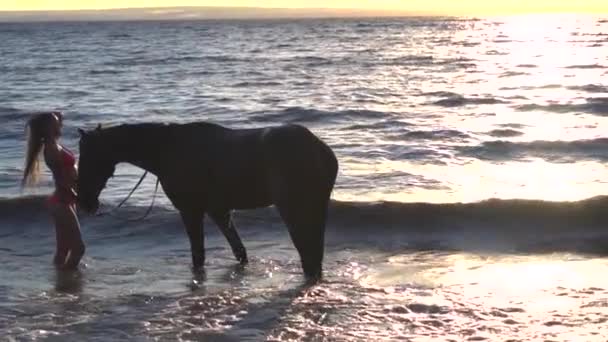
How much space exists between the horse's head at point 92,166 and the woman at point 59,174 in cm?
24

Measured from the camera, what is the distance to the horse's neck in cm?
828

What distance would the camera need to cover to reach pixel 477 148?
1706 centimetres

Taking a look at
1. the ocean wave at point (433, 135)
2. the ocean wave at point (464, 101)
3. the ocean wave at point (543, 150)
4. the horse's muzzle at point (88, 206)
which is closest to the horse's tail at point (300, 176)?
the horse's muzzle at point (88, 206)

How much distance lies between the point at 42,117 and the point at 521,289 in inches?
186

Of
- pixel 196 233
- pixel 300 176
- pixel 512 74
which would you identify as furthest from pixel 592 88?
pixel 300 176

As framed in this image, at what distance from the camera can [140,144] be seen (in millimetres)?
8297

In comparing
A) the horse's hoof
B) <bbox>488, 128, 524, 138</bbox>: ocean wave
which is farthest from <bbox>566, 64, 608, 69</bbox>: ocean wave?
the horse's hoof

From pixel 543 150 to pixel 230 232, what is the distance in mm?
9834

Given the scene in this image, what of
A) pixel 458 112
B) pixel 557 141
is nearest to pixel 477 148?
pixel 557 141

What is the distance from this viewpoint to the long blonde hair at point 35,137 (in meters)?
8.18

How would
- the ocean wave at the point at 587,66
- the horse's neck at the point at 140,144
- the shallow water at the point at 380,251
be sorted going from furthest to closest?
the ocean wave at the point at 587,66, the horse's neck at the point at 140,144, the shallow water at the point at 380,251

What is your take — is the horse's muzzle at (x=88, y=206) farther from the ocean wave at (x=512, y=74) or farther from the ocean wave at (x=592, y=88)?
the ocean wave at (x=512, y=74)

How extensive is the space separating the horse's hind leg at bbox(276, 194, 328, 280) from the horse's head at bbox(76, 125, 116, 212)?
182cm

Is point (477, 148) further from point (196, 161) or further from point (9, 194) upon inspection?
point (196, 161)
